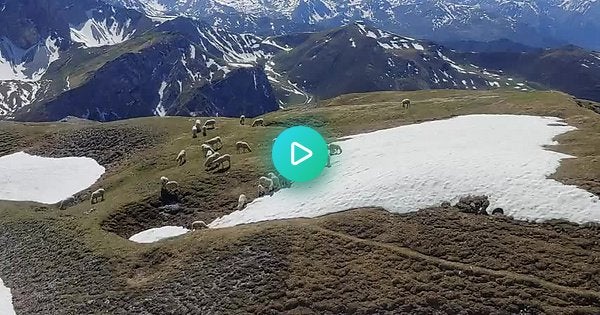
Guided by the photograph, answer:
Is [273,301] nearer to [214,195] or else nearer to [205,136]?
[214,195]

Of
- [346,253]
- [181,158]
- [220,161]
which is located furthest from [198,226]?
[181,158]

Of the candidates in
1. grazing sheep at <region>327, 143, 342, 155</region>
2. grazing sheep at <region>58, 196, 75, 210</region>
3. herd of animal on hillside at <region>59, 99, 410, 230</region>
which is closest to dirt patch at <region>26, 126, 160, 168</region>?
herd of animal on hillside at <region>59, 99, 410, 230</region>

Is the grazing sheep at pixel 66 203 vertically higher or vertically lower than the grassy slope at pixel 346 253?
lower

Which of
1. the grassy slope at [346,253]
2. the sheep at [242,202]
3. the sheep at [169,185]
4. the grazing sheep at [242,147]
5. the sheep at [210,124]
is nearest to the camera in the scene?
the grassy slope at [346,253]

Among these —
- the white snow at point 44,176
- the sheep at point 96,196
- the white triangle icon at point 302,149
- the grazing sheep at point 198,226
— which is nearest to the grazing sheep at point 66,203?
the white snow at point 44,176

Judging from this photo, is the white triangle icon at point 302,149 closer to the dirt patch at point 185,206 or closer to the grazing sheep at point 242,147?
the dirt patch at point 185,206
